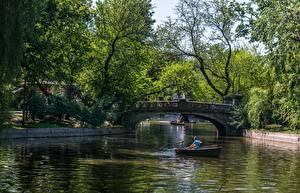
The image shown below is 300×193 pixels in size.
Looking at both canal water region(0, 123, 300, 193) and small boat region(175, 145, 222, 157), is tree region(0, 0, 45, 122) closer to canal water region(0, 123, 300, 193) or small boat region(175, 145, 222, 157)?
canal water region(0, 123, 300, 193)

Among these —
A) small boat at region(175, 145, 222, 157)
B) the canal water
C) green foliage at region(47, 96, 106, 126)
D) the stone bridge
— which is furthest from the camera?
the stone bridge

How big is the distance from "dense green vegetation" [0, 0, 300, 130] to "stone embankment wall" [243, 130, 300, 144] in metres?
1.35

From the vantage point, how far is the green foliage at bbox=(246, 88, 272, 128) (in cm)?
6262

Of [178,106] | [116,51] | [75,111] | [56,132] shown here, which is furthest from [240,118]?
[56,132]

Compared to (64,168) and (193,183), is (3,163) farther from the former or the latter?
(193,183)

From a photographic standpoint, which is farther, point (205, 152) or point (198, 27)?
point (198, 27)

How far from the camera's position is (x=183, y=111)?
67750 mm

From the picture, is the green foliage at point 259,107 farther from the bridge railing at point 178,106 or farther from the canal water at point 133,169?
the canal water at point 133,169

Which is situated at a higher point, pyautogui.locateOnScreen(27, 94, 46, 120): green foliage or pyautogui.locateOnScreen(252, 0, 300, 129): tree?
pyautogui.locateOnScreen(252, 0, 300, 129): tree

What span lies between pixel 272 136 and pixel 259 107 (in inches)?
157

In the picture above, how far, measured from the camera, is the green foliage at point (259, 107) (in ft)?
205

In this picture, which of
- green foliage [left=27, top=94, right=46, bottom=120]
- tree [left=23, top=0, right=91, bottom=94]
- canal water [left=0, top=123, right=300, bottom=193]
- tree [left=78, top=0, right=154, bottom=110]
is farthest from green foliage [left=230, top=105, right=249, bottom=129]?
green foliage [left=27, top=94, right=46, bottom=120]

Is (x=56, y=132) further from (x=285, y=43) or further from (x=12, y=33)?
(x=12, y=33)

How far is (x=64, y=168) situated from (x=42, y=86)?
2832 cm
